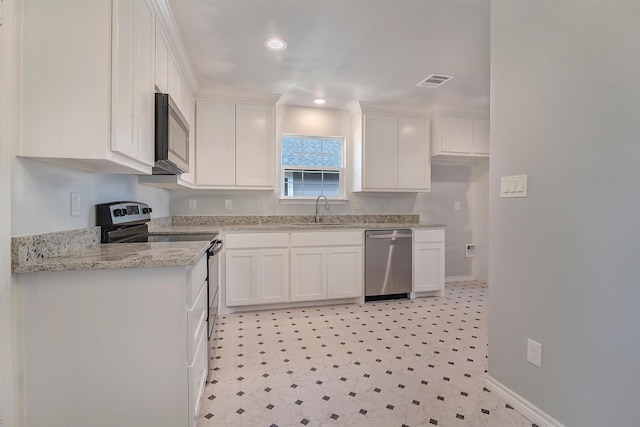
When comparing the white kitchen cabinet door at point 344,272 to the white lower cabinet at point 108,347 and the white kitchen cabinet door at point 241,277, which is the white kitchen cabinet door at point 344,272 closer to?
the white kitchen cabinet door at point 241,277

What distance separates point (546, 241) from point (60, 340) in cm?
222

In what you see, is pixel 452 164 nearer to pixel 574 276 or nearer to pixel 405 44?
pixel 405 44

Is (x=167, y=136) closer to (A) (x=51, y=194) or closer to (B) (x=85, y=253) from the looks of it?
(A) (x=51, y=194)

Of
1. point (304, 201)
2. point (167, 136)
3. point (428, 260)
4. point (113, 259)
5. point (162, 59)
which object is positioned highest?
point (162, 59)

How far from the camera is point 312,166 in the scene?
160 inches

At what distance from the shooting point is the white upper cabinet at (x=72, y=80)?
1.19 m

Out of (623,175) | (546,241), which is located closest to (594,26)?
(623,175)

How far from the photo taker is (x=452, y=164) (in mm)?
4523

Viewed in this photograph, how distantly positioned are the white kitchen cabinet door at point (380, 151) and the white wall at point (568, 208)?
6.46ft

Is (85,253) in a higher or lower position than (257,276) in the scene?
higher

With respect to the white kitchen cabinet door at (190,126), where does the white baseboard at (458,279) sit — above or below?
below

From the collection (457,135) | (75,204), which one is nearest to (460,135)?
(457,135)

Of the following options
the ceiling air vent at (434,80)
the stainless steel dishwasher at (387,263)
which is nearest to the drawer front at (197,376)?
the stainless steel dishwasher at (387,263)

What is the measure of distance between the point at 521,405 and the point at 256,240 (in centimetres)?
245
